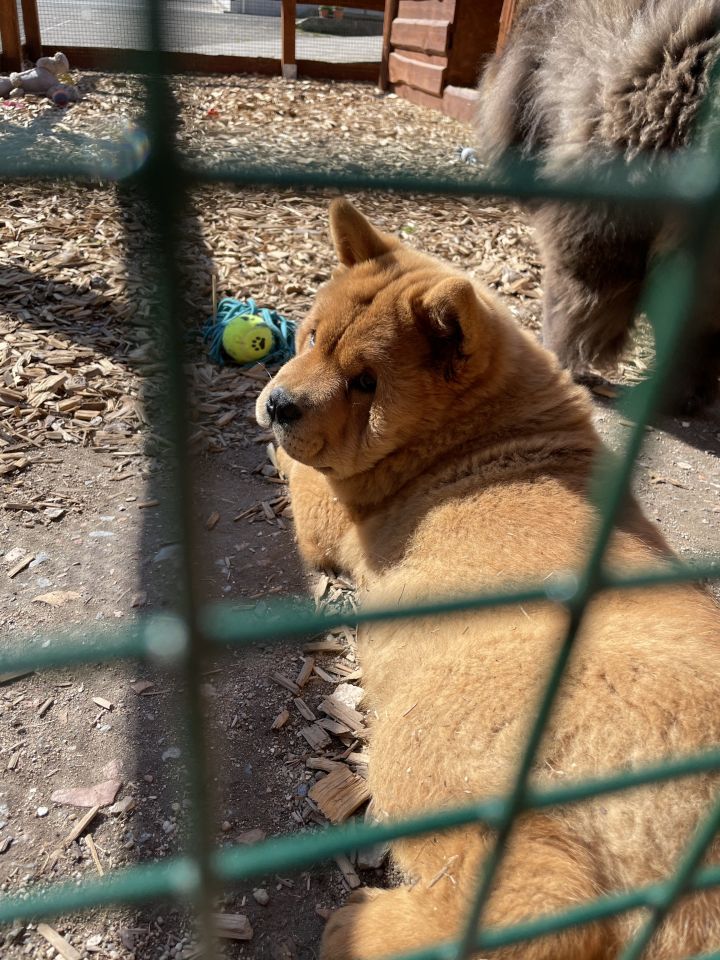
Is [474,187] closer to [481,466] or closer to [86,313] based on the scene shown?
[481,466]

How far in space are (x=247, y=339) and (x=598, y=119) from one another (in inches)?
95.4

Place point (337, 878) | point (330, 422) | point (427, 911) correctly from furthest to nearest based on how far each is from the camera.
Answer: point (330, 422), point (337, 878), point (427, 911)

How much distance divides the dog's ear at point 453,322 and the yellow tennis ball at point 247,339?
230cm

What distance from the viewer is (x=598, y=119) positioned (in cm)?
414

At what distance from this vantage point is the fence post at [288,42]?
43.8 ft

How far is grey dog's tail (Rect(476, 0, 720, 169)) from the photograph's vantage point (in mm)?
3766

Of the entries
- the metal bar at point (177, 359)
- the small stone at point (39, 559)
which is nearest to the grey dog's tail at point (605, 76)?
the small stone at point (39, 559)

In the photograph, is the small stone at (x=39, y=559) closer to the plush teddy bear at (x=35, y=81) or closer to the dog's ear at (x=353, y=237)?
the dog's ear at (x=353, y=237)

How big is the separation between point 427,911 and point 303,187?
200 centimetres

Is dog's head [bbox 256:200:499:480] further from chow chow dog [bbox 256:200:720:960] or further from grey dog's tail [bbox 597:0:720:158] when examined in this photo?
grey dog's tail [bbox 597:0:720:158]

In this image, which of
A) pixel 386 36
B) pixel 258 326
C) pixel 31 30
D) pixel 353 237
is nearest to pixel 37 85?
pixel 31 30

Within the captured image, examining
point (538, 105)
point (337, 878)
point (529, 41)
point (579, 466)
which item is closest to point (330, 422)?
point (579, 466)

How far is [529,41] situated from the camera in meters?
4.79

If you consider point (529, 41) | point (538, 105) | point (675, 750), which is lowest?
point (675, 750)
